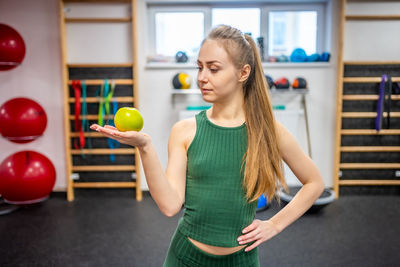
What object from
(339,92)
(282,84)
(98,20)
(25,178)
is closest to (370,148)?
(339,92)

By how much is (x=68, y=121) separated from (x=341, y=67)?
10.7 feet

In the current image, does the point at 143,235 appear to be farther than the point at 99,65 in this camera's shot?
No

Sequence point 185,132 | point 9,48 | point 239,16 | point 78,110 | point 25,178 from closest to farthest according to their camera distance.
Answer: point 185,132 → point 25,178 → point 9,48 → point 78,110 → point 239,16

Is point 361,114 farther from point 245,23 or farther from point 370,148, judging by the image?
point 245,23

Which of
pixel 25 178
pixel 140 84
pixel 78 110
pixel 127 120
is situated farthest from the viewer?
pixel 140 84

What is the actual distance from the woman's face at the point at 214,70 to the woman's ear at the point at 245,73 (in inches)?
1.9

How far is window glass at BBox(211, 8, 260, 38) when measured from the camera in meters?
4.34

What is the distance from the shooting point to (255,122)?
1.01 meters

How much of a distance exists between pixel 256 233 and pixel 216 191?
0.17 m

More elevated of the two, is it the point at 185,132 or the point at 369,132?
the point at 185,132

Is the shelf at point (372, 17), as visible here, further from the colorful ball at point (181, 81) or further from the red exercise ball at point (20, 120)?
the red exercise ball at point (20, 120)

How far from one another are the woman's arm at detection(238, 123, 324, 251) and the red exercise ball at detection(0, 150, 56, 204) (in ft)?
10.2

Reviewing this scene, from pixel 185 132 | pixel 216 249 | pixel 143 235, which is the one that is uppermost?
pixel 185 132

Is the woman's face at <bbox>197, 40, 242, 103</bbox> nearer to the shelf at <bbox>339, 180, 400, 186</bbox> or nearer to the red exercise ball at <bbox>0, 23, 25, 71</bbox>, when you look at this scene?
the red exercise ball at <bbox>0, 23, 25, 71</bbox>
